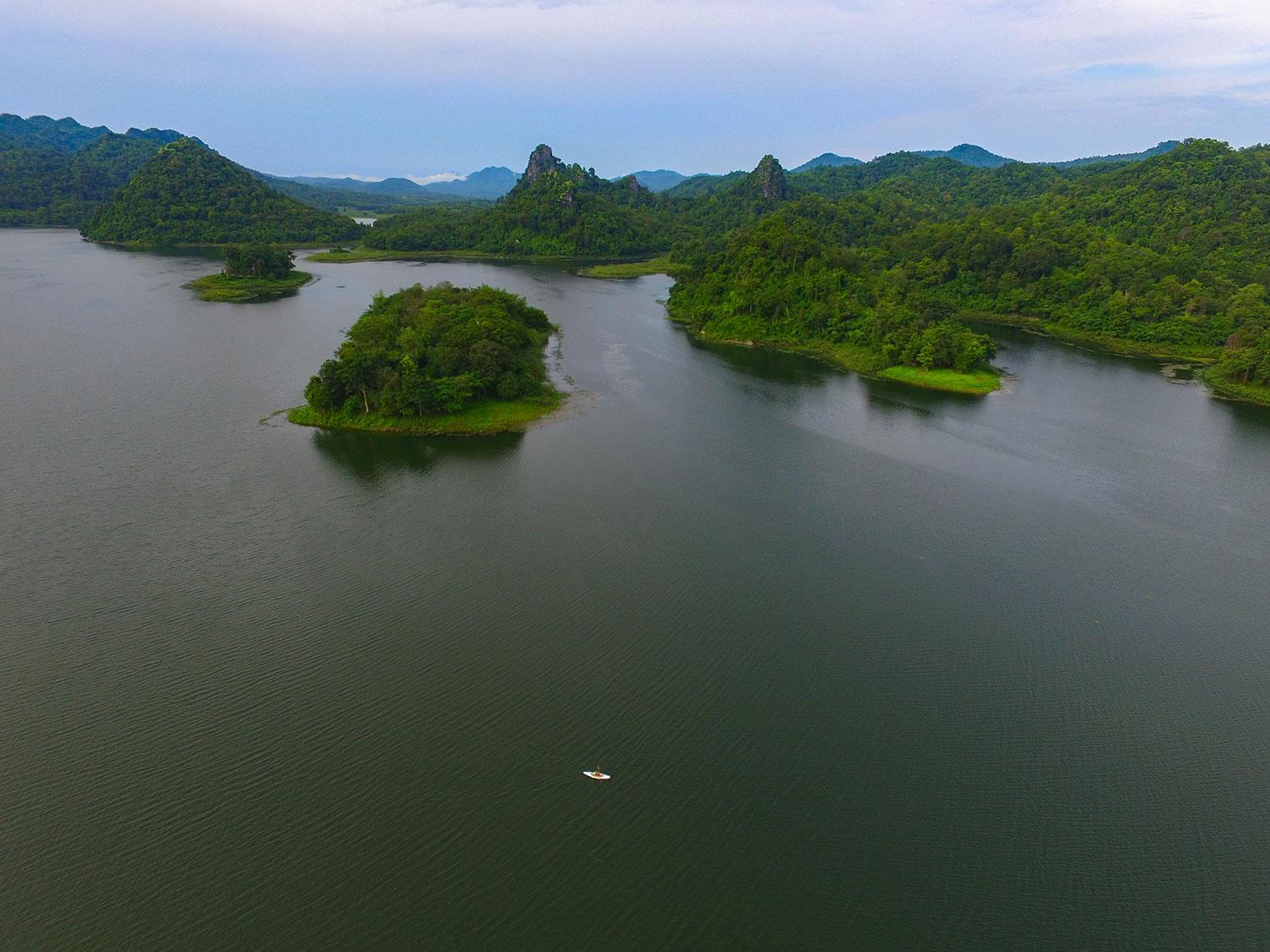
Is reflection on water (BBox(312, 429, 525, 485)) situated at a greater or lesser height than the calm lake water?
greater

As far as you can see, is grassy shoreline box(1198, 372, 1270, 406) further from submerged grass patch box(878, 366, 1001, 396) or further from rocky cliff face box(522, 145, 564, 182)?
rocky cliff face box(522, 145, 564, 182)

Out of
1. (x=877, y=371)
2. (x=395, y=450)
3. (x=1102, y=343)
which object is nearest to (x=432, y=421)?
(x=395, y=450)

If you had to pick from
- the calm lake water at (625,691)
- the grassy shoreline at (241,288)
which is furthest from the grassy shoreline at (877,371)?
the grassy shoreline at (241,288)

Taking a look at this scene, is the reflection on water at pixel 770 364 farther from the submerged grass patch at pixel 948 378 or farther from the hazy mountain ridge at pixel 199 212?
the hazy mountain ridge at pixel 199 212

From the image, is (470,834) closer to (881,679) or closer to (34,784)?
(34,784)

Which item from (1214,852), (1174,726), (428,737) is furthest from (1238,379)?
(428,737)

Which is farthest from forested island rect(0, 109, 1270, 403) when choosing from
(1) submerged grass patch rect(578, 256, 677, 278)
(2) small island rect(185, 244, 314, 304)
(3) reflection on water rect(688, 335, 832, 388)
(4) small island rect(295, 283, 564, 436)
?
(4) small island rect(295, 283, 564, 436)

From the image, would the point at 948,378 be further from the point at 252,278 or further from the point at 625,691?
the point at 252,278
